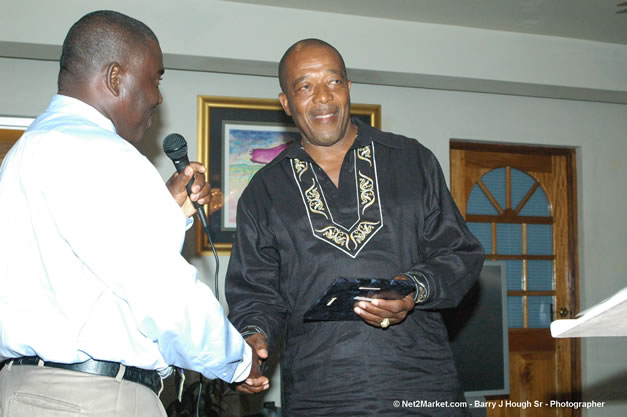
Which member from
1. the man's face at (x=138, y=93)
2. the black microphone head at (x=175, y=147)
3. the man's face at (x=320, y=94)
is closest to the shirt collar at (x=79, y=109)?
the man's face at (x=138, y=93)

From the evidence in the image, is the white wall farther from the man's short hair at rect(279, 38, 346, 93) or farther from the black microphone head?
the black microphone head

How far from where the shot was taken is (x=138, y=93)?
5.03 feet

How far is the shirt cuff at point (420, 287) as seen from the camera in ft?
5.84

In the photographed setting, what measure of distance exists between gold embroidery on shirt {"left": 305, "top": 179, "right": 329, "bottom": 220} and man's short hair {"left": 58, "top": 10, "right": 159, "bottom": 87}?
73 cm

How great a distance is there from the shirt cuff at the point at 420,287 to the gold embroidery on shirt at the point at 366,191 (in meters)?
0.28

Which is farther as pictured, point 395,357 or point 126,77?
point 395,357

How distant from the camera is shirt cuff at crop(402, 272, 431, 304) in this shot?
1.78m

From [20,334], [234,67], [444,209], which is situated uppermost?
[234,67]

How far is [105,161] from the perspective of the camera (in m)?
1.28

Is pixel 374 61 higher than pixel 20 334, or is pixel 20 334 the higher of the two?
pixel 374 61

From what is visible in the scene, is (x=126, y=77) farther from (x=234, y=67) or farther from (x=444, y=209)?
(x=234, y=67)

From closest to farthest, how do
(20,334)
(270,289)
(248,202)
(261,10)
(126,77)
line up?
1. (20,334)
2. (126,77)
3. (270,289)
4. (248,202)
5. (261,10)

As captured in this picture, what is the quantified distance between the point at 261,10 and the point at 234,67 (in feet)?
1.38

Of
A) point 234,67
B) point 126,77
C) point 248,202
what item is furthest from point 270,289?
point 234,67
